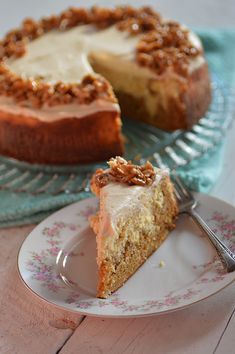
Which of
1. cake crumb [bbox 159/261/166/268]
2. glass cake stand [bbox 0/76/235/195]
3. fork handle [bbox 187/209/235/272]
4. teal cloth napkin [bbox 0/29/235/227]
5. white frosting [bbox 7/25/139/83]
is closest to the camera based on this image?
fork handle [bbox 187/209/235/272]

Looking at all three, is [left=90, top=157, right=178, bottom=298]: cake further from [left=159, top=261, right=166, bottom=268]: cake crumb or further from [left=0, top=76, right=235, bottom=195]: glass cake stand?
[left=0, top=76, right=235, bottom=195]: glass cake stand

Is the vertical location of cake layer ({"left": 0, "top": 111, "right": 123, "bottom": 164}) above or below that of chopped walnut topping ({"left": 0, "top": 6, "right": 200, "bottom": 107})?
below

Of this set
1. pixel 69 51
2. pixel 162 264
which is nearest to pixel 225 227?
pixel 162 264

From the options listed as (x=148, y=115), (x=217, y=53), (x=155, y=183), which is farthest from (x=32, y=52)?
(x=155, y=183)

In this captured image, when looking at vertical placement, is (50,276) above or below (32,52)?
below

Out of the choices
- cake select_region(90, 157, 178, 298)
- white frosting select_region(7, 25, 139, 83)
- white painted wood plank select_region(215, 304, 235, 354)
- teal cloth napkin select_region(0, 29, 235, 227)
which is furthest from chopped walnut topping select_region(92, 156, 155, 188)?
white frosting select_region(7, 25, 139, 83)

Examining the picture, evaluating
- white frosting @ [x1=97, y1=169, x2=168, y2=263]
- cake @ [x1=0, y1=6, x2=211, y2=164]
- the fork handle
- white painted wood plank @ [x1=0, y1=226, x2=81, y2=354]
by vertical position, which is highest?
cake @ [x1=0, y1=6, x2=211, y2=164]

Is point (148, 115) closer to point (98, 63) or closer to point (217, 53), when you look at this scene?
point (98, 63)
